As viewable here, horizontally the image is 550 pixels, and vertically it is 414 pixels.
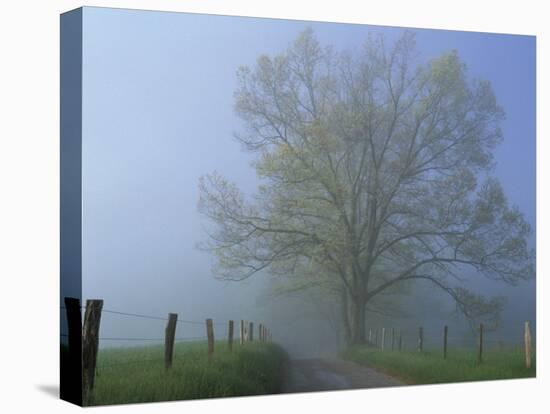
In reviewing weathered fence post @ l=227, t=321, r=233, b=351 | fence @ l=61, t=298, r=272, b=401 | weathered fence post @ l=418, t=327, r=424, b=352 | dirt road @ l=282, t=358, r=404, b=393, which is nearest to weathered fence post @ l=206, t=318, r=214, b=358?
fence @ l=61, t=298, r=272, b=401

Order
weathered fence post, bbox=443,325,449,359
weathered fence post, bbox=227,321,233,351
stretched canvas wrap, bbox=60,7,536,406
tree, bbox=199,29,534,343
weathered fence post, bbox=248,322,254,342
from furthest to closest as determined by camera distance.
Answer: weathered fence post, bbox=443,325,449,359, tree, bbox=199,29,534,343, weathered fence post, bbox=248,322,254,342, weathered fence post, bbox=227,321,233,351, stretched canvas wrap, bbox=60,7,536,406

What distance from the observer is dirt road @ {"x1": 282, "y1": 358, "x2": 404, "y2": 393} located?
48.1ft

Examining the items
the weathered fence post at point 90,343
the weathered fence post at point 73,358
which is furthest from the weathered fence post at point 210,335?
the weathered fence post at point 73,358

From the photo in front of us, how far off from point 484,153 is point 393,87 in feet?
4.52

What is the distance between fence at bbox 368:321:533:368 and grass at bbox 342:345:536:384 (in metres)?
0.05

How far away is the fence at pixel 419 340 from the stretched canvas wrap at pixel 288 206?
0.02m

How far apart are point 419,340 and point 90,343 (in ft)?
12.8

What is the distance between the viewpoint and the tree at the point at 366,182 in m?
14.6

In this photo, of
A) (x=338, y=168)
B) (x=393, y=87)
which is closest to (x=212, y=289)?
(x=338, y=168)

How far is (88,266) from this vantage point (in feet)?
44.2

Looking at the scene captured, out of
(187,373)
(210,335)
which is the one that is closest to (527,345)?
(210,335)

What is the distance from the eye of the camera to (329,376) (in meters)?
14.8

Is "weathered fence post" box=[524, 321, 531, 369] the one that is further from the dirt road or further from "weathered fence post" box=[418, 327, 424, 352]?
the dirt road

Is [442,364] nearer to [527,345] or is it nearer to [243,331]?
[527,345]
